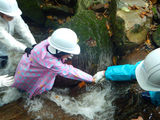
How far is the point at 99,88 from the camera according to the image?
3451mm

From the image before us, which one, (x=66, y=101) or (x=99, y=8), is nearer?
(x=66, y=101)

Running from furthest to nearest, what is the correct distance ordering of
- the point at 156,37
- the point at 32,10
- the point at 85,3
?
the point at 32,10 → the point at 85,3 → the point at 156,37

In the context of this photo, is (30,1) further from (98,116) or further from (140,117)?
(140,117)

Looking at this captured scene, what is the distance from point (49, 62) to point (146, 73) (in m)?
1.57

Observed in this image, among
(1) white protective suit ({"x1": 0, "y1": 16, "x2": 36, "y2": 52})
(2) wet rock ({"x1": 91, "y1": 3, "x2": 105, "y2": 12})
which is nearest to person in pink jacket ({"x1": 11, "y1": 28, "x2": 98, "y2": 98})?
(1) white protective suit ({"x1": 0, "y1": 16, "x2": 36, "y2": 52})

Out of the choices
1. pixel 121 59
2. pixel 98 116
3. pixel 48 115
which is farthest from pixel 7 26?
pixel 121 59

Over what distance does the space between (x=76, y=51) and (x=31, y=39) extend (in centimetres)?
140

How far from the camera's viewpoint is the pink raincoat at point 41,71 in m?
1.96

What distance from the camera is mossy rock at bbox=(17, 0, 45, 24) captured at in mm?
4599

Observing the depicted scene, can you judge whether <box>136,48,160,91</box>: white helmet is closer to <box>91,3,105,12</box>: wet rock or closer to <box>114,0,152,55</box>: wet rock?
<box>114,0,152,55</box>: wet rock

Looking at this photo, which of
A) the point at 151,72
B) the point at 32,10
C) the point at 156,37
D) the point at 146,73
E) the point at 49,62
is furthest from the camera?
the point at 32,10

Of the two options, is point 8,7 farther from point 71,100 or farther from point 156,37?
point 156,37

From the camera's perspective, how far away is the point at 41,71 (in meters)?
2.29

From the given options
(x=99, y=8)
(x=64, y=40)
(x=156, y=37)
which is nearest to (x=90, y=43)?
(x=64, y=40)
